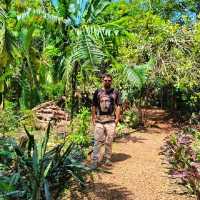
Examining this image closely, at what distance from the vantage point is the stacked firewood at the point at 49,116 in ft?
57.9

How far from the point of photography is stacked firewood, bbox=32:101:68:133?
1766cm

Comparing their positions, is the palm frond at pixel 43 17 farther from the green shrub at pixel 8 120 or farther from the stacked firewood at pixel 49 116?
the stacked firewood at pixel 49 116

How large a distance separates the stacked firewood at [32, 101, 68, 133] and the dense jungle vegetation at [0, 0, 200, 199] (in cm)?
55

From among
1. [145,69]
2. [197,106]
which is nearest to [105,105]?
[145,69]

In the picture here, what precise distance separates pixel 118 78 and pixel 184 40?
9.73 ft

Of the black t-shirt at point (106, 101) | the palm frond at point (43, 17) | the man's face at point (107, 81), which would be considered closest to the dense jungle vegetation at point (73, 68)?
the palm frond at point (43, 17)

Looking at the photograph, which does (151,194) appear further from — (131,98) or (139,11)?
(139,11)

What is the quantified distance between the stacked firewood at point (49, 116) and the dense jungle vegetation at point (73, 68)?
0.55 metres

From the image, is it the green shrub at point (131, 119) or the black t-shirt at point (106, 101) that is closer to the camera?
the black t-shirt at point (106, 101)

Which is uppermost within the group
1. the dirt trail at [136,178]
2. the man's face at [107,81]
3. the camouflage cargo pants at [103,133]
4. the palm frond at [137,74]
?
the palm frond at [137,74]

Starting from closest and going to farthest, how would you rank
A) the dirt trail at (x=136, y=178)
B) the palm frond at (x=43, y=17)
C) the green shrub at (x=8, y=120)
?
the palm frond at (x=43, y=17) → the dirt trail at (x=136, y=178) → the green shrub at (x=8, y=120)

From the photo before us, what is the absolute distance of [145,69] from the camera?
1873 cm

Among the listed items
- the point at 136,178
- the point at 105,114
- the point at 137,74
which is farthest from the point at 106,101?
the point at 137,74

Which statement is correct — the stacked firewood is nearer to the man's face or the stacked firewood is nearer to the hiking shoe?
the hiking shoe
